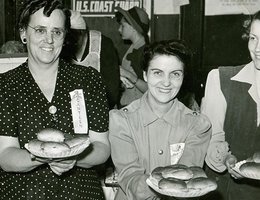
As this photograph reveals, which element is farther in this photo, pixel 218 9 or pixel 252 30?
pixel 218 9

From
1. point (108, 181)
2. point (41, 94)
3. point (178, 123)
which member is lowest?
point (108, 181)

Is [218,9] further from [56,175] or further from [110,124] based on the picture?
[56,175]

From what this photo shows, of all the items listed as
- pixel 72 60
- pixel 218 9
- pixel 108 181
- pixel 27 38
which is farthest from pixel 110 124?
pixel 218 9

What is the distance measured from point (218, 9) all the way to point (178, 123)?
2677 mm

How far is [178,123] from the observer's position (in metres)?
2.32

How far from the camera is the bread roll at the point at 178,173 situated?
192cm

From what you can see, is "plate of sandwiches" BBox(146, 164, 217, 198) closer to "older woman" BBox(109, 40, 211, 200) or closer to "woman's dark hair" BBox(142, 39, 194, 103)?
"older woman" BBox(109, 40, 211, 200)

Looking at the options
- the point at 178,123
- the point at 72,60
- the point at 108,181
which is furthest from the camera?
the point at 72,60

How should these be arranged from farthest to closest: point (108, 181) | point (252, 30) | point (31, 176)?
point (108, 181) < point (252, 30) < point (31, 176)

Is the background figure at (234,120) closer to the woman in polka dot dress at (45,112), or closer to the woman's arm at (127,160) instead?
the woman's arm at (127,160)

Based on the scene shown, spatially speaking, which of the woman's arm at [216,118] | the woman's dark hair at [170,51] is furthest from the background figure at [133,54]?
the woman's arm at [216,118]

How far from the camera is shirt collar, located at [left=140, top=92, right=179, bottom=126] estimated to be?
91.0 inches

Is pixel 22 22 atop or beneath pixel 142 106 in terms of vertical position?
atop

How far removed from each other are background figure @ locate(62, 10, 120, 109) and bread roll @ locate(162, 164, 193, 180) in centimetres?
164
